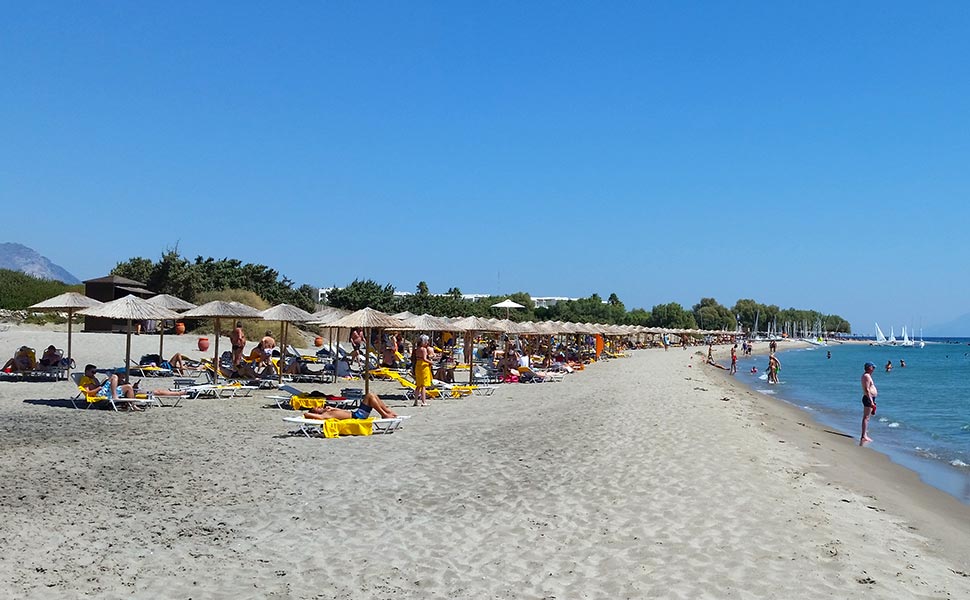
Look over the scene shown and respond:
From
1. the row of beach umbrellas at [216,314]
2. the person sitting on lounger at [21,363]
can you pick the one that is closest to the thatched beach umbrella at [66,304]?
the row of beach umbrellas at [216,314]

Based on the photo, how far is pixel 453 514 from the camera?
6.04 meters

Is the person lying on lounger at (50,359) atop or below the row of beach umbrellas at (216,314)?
below

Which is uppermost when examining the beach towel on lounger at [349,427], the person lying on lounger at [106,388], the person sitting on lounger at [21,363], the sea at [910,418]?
the person sitting on lounger at [21,363]

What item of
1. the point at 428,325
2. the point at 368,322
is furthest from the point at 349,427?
the point at 428,325

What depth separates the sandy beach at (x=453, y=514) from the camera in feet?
14.9

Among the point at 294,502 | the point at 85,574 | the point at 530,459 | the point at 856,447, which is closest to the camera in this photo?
the point at 85,574

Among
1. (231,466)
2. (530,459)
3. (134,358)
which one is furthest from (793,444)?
(134,358)

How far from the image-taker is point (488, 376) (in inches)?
795

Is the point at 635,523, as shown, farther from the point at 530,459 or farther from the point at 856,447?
the point at 856,447

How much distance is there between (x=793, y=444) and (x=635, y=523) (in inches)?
265

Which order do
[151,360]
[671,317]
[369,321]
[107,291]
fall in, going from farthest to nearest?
[671,317] → [107,291] → [151,360] → [369,321]

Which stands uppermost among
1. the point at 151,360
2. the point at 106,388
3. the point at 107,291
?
the point at 107,291

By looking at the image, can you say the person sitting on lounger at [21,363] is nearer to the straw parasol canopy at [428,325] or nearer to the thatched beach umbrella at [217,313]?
the thatched beach umbrella at [217,313]

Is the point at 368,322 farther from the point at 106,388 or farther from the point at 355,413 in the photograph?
the point at 106,388
